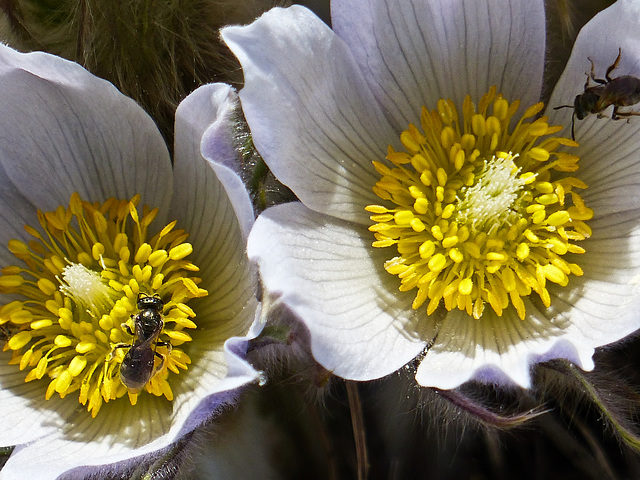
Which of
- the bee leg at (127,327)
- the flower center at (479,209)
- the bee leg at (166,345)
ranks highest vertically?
the flower center at (479,209)

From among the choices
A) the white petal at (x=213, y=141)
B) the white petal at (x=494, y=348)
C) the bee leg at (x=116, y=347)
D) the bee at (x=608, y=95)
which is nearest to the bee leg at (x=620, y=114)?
the bee at (x=608, y=95)

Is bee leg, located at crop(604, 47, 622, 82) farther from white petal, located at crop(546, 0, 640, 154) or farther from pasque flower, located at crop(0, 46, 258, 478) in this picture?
pasque flower, located at crop(0, 46, 258, 478)

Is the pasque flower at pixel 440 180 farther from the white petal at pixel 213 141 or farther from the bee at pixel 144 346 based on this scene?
the bee at pixel 144 346

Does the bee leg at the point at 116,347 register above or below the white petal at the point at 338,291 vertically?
below

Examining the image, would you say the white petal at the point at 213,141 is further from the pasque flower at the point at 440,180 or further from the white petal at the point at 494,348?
the white petal at the point at 494,348

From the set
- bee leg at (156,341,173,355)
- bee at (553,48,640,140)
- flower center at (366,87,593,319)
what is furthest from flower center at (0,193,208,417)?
bee at (553,48,640,140)

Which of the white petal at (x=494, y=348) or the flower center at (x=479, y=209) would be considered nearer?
the white petal at (x=494, y=348)
